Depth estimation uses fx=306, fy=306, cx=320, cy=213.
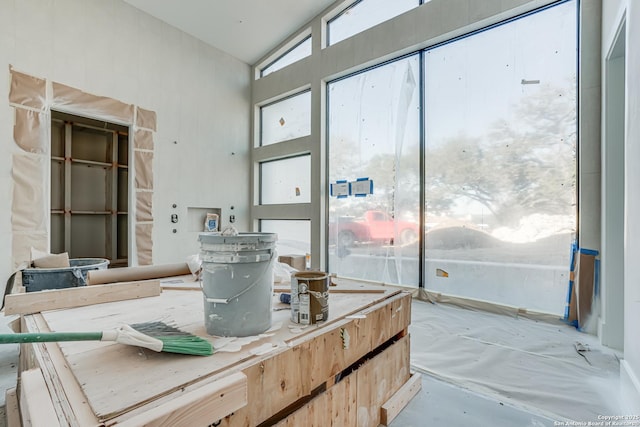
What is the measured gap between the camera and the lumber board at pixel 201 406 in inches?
26.0

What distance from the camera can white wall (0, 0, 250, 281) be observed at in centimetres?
342

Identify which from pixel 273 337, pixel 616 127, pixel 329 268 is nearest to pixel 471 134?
pixel 616 127

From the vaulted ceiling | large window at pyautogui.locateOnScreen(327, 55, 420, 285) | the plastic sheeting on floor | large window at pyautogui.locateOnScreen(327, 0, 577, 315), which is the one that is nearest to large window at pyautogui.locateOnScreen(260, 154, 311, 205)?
large window at pyautogui.locateOnScreen(327, 55, 420, 285)

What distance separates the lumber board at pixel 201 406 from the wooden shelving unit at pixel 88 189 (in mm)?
5562

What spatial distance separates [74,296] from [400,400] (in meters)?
1.76

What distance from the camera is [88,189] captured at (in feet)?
17.5

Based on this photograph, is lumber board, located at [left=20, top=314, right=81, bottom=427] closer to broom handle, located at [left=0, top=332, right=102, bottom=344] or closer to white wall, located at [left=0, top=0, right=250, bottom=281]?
broom handle, located at [left=0, top=332, right=102, bottom=344]

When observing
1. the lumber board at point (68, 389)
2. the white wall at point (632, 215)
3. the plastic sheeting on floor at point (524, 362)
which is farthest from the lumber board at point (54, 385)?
the white wall at point (632, 215)

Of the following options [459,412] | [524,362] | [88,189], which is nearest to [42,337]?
[459,412]

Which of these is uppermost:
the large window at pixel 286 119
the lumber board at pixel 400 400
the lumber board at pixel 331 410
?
the large window at pixel 286 119

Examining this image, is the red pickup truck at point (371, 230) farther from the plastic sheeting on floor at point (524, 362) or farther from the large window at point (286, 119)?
the large window at point (286, 119)

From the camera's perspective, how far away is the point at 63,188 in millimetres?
4938

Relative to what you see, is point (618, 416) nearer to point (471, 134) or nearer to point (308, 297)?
point (308, 297)

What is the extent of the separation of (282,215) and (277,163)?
1012 mm
